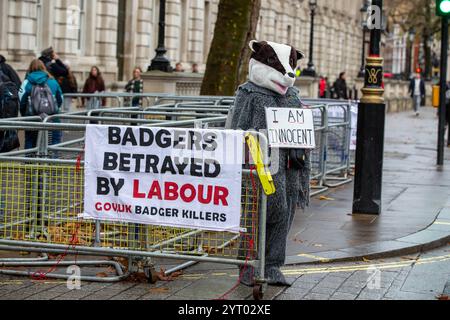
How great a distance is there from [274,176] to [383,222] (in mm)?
4092

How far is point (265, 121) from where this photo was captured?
8516mm

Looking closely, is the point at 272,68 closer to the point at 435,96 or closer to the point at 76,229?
the point at 76,229

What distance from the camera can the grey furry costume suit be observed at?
27.8 ft

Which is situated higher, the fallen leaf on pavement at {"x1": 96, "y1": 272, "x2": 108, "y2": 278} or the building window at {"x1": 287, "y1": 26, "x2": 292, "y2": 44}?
the building window at {"x1": 287, "y1": 26, "x2": 292, "y2": 44}

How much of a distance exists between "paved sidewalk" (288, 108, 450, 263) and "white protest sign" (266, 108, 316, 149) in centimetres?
147

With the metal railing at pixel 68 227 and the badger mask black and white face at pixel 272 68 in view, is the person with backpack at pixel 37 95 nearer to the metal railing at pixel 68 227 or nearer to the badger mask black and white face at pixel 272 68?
the metal railing at pixel 68 227

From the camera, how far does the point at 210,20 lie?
47344 mm

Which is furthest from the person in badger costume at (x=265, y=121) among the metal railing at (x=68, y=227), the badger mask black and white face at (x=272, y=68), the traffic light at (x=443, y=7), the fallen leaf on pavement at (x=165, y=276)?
the traffic light at (x=443, y=7)

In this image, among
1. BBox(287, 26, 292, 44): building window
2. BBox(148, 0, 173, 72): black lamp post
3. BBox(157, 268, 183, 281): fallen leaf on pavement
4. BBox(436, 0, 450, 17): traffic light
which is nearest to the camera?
BBox(157, 268, 183, 281): fallen leaf on pavement

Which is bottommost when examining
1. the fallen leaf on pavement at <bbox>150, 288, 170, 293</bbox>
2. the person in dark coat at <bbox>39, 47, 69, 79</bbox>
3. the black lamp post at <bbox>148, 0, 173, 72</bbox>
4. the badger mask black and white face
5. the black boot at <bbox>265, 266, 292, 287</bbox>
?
the fallen leaf on pavement at <bbox>150, 288, 170, 293</bbox>

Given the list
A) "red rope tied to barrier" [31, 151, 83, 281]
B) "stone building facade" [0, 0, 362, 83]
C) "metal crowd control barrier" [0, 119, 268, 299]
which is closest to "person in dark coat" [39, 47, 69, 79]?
"stone building facade" [0, 0, 362, 83]

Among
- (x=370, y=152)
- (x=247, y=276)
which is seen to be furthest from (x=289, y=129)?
(x=370, y=152)

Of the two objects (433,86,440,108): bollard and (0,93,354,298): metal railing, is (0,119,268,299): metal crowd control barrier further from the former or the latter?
(433,86,440,108): bollard

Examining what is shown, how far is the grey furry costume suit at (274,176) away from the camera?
848 cm
